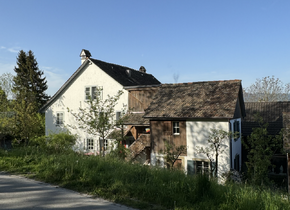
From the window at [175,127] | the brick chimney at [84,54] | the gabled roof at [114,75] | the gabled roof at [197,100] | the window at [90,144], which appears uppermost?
the brick chimney at [84,54]

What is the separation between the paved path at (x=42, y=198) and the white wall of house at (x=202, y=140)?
11.6 meters

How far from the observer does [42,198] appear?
617cm

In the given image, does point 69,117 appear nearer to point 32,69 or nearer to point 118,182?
point 32,69

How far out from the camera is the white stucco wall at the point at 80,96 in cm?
2486

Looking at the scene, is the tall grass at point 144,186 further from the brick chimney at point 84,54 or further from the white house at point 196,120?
the brick chimney at point 84,54

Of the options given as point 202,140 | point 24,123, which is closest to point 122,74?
point 24,123

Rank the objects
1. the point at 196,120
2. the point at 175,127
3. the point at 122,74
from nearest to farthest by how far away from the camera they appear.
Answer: the point at 196,120 < the point at 175,127 < the point at 122,74

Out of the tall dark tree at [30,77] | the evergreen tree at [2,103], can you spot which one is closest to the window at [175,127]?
the tall dark tree at [30,77]

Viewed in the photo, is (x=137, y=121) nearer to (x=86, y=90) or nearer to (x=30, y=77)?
(x=86, y=90)

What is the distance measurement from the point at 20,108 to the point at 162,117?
1535 cm

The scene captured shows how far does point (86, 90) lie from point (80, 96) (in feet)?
→ 3.31

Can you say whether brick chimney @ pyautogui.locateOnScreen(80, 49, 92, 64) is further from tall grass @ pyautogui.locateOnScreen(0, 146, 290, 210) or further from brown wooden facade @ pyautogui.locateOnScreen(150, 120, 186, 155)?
tall grass @ pyautogui.locateOnScreen(0, 146, 290, 210)

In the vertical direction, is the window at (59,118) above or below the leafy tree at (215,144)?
above

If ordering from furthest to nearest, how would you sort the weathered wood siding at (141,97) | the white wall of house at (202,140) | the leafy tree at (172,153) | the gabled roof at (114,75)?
the gabled roof at (114,75), the weathered wood siding at (141,97), the white wall of house at (202,140), the leafy tree at (172,153)
